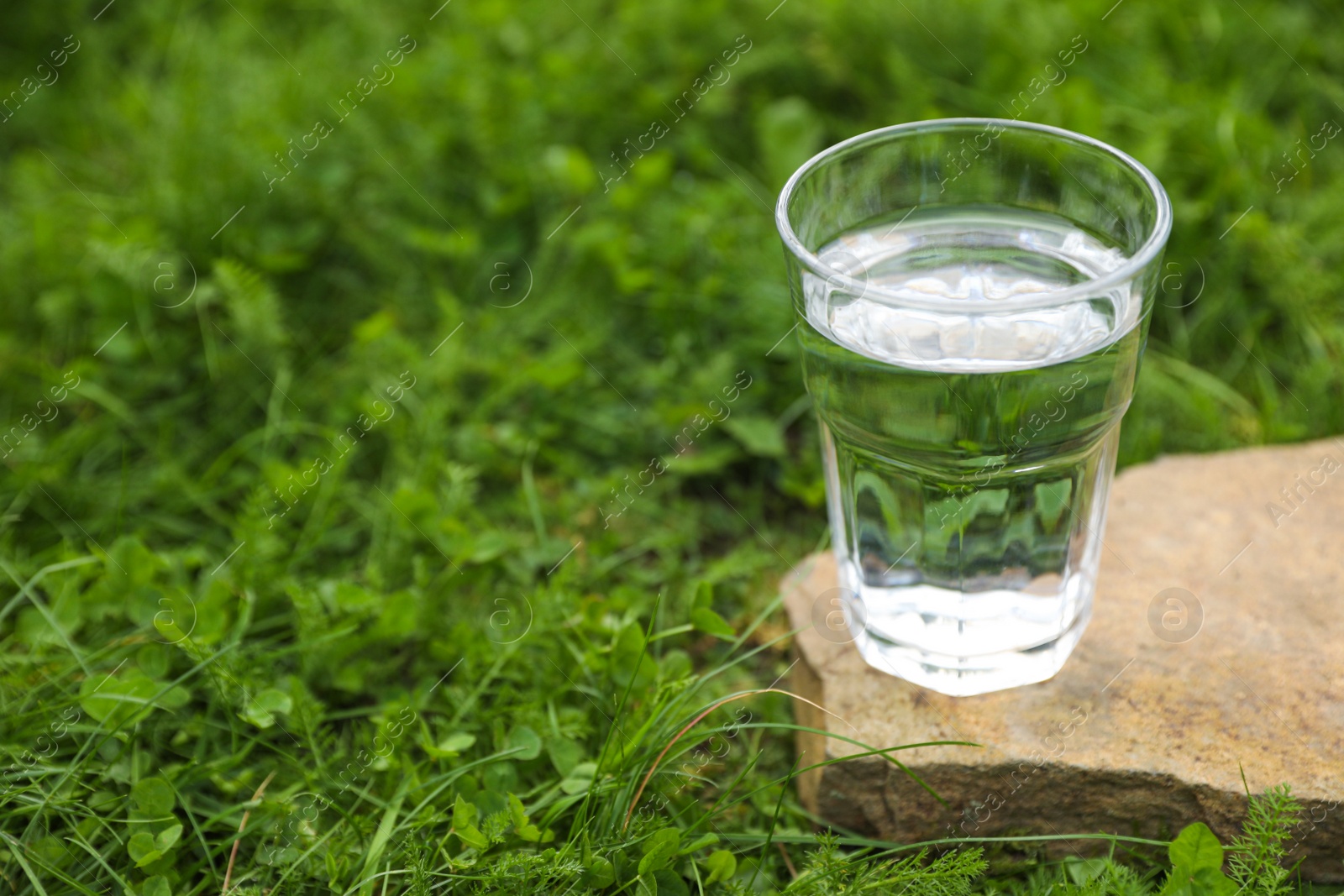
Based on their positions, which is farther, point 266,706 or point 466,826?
point 266,706

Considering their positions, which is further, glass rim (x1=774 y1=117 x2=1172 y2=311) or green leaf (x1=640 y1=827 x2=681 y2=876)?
green leaf (x1=640 y1=827 x2=681 y2=876)

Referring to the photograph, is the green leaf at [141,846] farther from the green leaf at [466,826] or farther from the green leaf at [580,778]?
the green leaf at [580,778]

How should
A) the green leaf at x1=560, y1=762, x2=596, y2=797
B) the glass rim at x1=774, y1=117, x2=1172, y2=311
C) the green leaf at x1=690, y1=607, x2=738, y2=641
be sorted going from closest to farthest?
the glass rim at x1=774, y1=117, x2=1172, y2=311 → the green leaf at x1=560, y1=762, x2=596, y2=797 → the green leaf at x1=690, y1=607, x2=738, y2=641

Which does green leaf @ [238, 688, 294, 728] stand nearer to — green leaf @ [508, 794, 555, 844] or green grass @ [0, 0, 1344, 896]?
green grass @ [0, 0, 1344, 896]

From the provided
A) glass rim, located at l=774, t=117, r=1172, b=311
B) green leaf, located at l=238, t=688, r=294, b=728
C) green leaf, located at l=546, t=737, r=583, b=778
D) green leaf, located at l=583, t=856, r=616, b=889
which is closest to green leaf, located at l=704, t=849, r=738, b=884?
green leaf, located at l=583, t=856, r=616, b=889

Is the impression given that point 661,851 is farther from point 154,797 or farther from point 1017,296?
point 1017,296

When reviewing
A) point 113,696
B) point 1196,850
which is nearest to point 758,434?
point 1196,850
